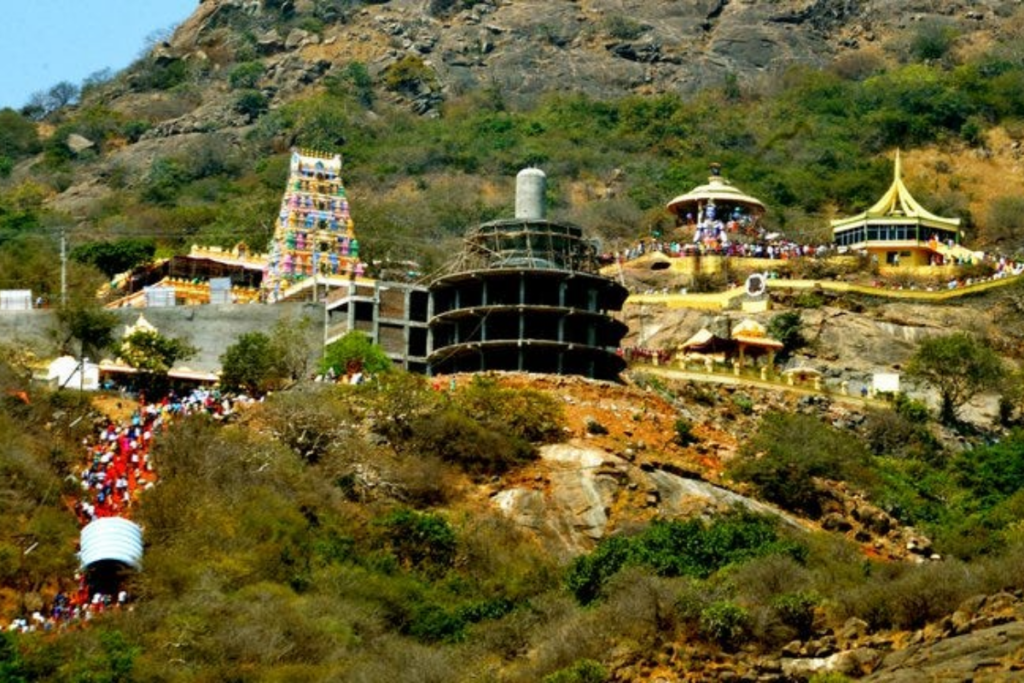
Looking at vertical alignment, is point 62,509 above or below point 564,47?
below

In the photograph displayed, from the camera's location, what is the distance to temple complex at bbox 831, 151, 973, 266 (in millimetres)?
87188

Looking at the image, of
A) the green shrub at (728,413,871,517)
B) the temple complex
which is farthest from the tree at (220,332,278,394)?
the temple complex

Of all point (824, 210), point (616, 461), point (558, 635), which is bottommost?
point (558, 635)

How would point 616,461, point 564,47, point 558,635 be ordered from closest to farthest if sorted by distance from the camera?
1. point 558,635
2. point 616,461
3. point 564,47

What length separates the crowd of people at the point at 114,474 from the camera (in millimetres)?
50312

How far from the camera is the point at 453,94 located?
13000 cm

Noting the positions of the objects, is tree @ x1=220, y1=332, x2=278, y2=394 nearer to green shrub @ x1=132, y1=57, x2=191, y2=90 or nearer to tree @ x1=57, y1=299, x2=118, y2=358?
tree @ x1=57, y1=299, x2=118, y2=358

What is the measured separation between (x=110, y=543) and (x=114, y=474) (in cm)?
595

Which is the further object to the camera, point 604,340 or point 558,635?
point 604,340

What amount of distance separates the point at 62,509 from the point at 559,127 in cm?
6996

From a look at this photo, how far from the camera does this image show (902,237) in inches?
3455

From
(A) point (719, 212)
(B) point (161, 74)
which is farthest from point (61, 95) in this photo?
(A) point (719, 212)

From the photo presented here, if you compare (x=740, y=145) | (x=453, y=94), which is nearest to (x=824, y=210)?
(x=740, y=145)

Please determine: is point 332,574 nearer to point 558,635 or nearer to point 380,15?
point 558,635
